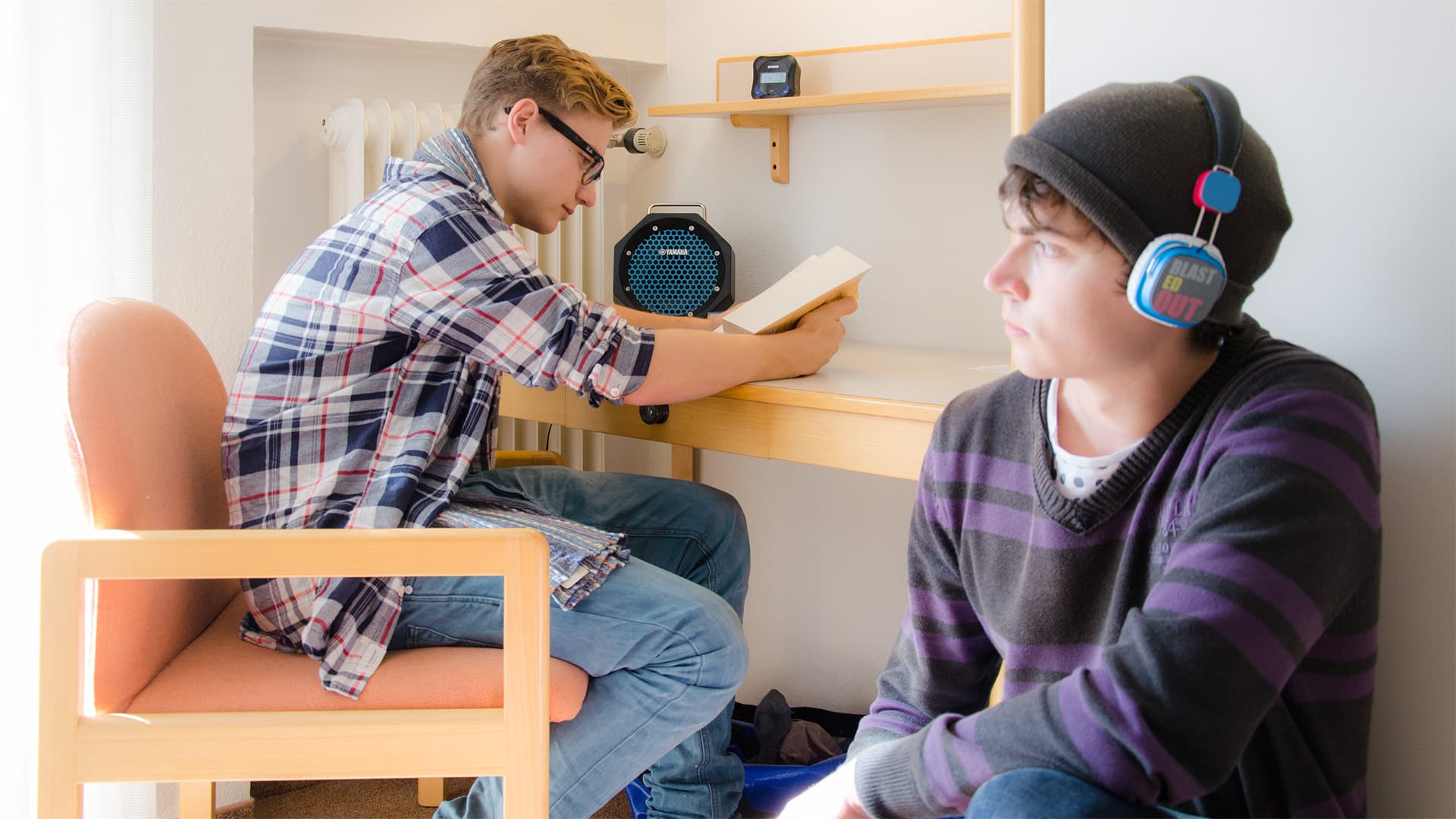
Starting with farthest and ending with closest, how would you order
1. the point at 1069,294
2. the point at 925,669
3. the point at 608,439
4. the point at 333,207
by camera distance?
the point at 608,439
the point at 333,207
the point at 925,669
the point at 1069,294

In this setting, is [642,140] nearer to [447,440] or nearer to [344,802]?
[447,440]

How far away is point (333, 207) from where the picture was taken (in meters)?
2.01

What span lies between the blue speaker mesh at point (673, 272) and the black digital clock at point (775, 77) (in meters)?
0.28

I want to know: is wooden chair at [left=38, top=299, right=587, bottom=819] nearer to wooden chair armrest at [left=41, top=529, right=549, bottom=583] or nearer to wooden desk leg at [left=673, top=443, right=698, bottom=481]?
wooden chair armrest at [left=41, top=529, right=549, bottom=583]

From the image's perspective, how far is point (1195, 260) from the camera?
76 cm

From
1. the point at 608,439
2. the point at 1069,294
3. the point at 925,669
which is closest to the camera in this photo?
the point at 1069,294

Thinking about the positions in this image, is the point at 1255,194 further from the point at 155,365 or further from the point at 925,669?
the point at 155,365

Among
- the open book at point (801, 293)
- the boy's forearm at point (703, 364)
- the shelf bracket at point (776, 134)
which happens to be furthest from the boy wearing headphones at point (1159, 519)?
the shelf bracket at point (776, 134)

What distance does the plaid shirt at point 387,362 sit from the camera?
1.34 meters

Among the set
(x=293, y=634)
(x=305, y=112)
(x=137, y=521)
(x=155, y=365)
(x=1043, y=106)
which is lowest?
(x=293, y=634)

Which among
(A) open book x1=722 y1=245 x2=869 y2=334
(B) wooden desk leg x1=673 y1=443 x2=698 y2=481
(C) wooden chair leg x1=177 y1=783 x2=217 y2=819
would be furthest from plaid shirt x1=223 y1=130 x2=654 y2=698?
(B) wooden desk leg x1=673 y1=443 x2=698 y2=481

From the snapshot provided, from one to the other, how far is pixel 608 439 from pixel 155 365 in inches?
50.7

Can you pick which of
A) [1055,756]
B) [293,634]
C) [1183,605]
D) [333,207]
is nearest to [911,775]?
[1055,756]

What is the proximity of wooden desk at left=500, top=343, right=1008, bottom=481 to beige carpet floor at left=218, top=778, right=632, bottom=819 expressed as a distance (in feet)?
2.19
